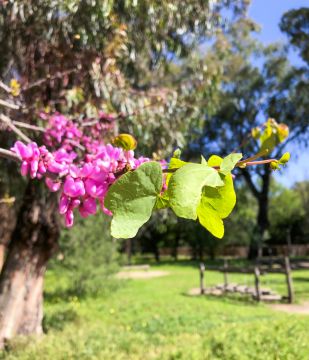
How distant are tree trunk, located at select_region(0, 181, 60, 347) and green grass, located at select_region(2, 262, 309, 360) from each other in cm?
47

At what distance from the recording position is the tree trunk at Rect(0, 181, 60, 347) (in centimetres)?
650

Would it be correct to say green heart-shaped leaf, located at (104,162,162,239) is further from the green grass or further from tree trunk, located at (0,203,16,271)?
tree trunk, located at (0,203,16,271)

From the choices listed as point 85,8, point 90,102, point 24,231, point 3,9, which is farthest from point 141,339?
point 3,9

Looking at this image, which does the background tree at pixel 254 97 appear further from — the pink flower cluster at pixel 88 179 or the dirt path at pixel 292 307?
the pink flower cluster at pixel 88 179

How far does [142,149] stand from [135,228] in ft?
19.7

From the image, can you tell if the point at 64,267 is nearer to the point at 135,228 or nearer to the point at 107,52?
the point at 107,52

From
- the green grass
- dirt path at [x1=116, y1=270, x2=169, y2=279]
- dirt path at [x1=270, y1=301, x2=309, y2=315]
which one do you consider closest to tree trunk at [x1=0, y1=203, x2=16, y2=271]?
the green grass

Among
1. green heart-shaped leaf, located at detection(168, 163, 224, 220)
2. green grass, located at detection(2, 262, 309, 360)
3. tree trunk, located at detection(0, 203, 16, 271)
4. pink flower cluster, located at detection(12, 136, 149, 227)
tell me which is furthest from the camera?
tree trunk, located at detection(0, 203, 16, 271)

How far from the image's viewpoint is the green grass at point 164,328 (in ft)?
14.0

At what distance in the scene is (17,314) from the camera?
21.2 feet

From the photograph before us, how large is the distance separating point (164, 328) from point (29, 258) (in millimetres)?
3004

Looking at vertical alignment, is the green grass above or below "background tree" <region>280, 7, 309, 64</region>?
below

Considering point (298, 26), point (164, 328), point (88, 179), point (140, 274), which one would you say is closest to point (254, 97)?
point (298, 26)

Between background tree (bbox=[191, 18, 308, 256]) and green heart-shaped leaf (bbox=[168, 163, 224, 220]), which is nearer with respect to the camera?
green heart-shaped leaf (bbox=[168, 163, 224, 220])
